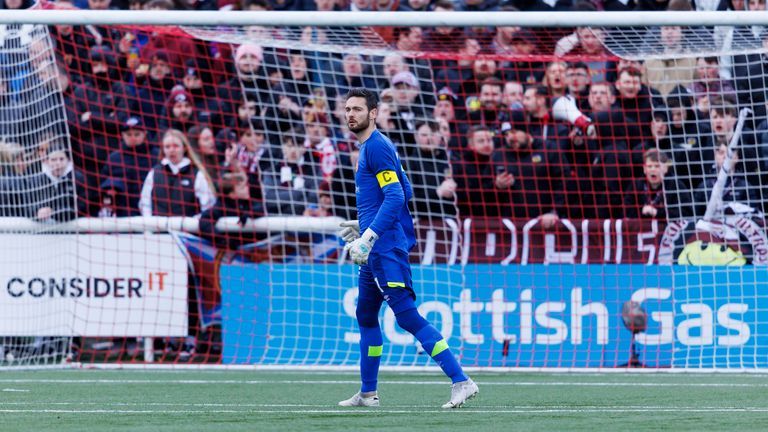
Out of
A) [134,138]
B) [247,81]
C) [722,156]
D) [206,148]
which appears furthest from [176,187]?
[722,156]

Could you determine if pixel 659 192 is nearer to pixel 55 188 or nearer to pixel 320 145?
pixel 320 145

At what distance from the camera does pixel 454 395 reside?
755 cm

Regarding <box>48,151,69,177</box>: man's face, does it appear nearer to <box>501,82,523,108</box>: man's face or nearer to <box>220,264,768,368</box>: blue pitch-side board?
<box>220,264,768,368</box>: blue pitch-side board

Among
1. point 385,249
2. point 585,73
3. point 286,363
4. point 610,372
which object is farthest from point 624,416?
point 585,73

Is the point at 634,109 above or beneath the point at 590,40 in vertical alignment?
beneath

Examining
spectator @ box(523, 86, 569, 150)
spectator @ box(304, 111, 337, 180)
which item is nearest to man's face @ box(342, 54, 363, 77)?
spectator @ box(304, 111, 337, 180)

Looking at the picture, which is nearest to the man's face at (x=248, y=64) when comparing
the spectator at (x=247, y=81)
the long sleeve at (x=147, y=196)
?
the spectator at (x=247, y=81)

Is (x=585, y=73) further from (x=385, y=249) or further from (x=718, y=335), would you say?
(x=385, y=249)

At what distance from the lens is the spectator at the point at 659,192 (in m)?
12.4

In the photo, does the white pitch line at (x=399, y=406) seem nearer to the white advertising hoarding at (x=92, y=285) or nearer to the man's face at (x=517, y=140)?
the white advertising hoarding at (x=92, y=285)

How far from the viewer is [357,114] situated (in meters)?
7.66

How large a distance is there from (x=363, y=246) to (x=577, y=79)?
19.9ft

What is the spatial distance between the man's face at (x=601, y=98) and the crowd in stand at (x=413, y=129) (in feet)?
0.05

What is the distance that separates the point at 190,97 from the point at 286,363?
293 cm
